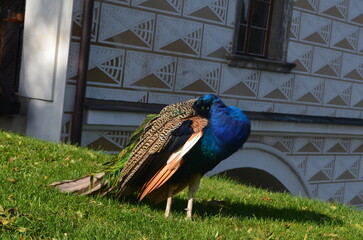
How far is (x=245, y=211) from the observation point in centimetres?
543

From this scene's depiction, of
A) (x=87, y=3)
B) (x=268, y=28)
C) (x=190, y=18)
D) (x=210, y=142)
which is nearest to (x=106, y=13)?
(x=87, y=3)

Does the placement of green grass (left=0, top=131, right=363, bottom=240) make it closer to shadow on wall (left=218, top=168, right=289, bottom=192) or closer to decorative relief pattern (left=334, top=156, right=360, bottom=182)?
shadow on wall (left=218, top=168, right=289, bottom=192)

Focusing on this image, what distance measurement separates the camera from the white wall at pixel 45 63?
8148 millimetres

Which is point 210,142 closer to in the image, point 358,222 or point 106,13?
point 358,222

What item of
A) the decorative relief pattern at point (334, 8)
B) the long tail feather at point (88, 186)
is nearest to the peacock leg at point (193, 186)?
the long tail feather at point (88, 186)

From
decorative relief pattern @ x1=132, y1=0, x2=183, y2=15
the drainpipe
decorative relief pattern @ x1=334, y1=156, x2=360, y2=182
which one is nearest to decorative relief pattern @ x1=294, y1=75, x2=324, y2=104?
decorative relief pattern @ x1=334, y1=156, x2=360, y2=182

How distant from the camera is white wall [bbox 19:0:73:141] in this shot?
26.7 feet

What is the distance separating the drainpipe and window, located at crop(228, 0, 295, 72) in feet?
9.90

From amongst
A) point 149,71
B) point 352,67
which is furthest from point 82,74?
point 352,67

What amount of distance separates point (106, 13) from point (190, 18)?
1.53m

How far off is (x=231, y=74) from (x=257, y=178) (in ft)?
6.73

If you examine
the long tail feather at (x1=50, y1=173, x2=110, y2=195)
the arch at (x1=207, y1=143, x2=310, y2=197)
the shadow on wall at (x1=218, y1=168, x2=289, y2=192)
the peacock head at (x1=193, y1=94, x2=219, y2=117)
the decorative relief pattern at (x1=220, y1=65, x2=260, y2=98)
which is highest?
the decorative relief pattern at (x1=220, y1=65, x2=260, y2=98)

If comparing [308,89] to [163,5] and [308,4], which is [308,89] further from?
[163,5]

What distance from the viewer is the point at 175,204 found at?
5.28 m
